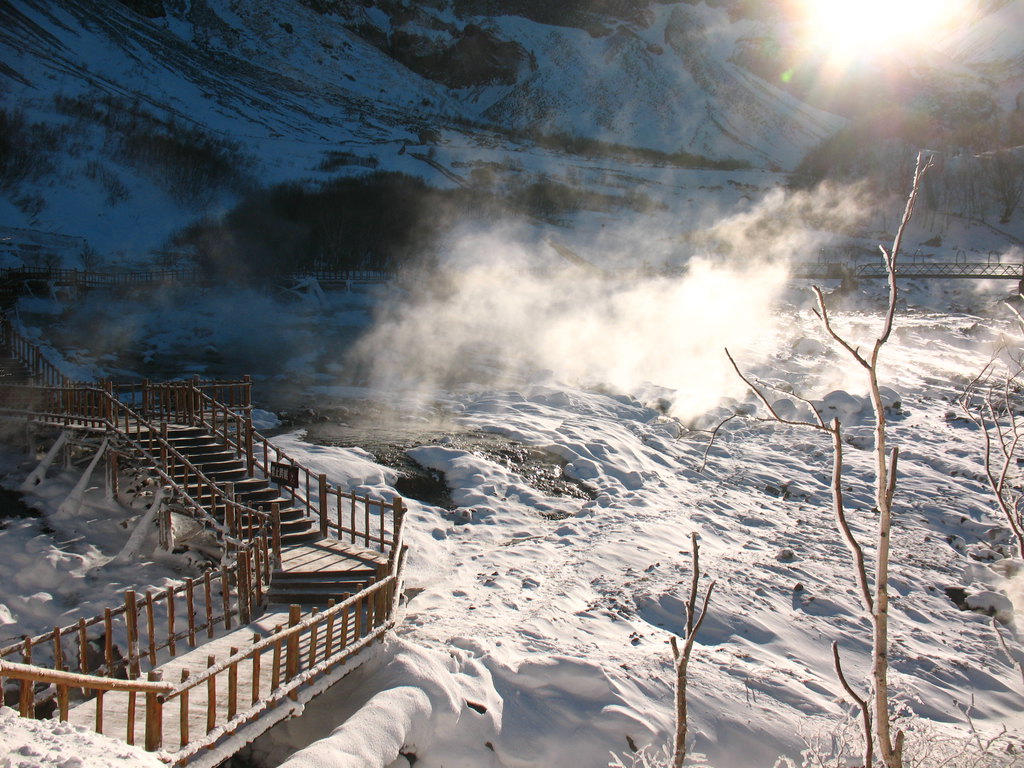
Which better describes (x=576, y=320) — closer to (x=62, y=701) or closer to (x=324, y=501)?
(x=324, y=501)

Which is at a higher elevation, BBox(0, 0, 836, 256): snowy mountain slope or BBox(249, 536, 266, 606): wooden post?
BBox(0, 0, 836, 256): snowy mountain slope

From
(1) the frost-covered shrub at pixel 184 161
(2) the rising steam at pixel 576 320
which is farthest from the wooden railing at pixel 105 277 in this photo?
(1) the frost-covered shrub at pixel 184 161

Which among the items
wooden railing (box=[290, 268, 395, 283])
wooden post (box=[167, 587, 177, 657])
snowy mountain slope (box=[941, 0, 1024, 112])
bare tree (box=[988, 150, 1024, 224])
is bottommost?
wooden post (box=[167, 587, 177, 657])

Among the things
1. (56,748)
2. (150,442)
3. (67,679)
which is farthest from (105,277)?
(56,748)

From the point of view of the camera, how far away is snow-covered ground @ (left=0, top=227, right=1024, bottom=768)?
6.26 metres

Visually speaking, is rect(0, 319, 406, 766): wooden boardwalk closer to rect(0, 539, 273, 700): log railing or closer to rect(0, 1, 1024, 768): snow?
rect(0, 539, 273, 700): log railing

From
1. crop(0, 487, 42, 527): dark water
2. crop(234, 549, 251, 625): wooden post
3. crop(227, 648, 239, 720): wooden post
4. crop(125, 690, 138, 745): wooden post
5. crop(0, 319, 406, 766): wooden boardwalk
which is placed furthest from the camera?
crop(0, 487, 42, 527): dark water

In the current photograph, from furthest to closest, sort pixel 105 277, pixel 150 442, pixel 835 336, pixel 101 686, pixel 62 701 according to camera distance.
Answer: pixel 105 277 → pixel 150 442 → pixel 62 701 → pixel 101 686 → pixel 835 336

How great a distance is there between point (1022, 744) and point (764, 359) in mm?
21813

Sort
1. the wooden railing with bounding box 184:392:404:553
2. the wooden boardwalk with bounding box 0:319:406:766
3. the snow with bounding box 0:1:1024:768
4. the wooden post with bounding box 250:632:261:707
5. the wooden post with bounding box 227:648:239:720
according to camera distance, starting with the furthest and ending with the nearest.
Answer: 1. the wooden railing with bounding box 184:392:404:553
2. the snow with bounding box 0:1:1024:768
3. the wooden post with bounding box 250:632:261:707
4. the wooden post with bounding box 227:648:239:720
5. the wooden boardwalk with bounding box 0:319:406:766

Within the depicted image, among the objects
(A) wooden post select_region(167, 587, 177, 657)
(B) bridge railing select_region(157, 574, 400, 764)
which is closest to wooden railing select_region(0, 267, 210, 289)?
(A) wooden post select_region(167, 587, 177, 657)

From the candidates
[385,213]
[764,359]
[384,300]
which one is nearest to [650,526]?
[764,359]

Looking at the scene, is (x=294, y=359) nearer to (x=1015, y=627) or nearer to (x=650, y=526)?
(x=650, y=526)

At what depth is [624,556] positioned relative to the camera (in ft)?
37.0
